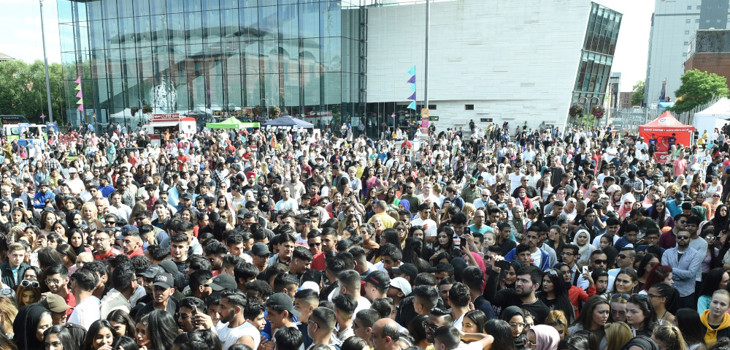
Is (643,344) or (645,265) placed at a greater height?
(643,344)

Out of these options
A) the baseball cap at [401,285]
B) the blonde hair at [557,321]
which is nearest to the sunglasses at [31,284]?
the baseball cap at [401,285]

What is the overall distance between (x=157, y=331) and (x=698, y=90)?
68.9 m

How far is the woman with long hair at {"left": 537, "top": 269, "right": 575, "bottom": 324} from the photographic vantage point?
18.1ft

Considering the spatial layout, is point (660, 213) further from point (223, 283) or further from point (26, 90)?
point (26, 90)

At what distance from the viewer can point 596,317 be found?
15.3ft

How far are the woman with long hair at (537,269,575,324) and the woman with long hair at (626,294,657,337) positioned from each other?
2.73ft

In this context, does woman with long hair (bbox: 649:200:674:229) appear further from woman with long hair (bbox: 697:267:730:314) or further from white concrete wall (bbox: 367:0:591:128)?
white concrete wall (bbox: 367:0:591:128)

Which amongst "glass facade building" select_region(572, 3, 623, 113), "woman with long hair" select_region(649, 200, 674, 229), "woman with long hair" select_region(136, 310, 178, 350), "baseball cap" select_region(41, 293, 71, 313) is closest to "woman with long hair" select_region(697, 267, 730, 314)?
"woman with long hair" select_region(649, 200, 674, 229)

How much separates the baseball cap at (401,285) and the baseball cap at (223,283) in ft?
4.99

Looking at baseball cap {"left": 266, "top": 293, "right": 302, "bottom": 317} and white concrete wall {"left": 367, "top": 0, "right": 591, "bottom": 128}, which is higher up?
white concrete wall {"left": 367, "top": 0, "right": 591, "bottom": 128}

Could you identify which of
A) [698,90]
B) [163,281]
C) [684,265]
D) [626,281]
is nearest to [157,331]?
[163,281]

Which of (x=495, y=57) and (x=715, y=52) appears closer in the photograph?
(x=495, y=57)

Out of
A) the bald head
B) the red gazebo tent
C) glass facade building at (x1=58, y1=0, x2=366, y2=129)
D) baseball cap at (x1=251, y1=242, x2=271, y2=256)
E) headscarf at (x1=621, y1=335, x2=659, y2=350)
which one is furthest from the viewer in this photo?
glass facade building at (x1=58, y1=0, x2=366, y2=129)

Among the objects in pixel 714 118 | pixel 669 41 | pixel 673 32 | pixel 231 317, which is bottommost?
pixel 231 317
